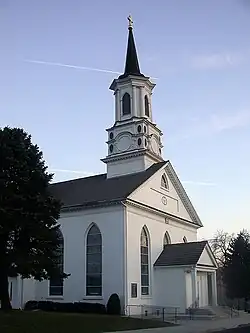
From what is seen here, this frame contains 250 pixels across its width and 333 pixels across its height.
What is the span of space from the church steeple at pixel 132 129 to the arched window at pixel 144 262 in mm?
5932

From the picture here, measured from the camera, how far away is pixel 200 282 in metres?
38.1

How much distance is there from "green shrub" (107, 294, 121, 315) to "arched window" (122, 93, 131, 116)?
17.1 meters

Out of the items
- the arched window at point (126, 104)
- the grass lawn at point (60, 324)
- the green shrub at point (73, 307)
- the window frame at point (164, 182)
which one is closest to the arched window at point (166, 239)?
the window frame at point (164, 182)

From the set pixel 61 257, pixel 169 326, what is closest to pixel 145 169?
pixel 61 257

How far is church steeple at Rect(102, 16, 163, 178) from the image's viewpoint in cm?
4059

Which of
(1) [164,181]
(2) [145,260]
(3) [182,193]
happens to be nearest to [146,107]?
(1) [164,181]

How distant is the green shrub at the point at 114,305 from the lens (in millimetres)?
32000

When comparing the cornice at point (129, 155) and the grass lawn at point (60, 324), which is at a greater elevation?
the cornice at point (129, 155)

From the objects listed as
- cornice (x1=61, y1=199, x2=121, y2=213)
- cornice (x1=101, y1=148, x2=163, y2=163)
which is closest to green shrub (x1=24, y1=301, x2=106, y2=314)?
cornice (x1=61, y1=199, x2=121, y2=213)

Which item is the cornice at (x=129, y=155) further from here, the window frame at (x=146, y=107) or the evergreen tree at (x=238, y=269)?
the evergreen tree at (x=238, y=269)

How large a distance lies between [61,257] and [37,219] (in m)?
12.2

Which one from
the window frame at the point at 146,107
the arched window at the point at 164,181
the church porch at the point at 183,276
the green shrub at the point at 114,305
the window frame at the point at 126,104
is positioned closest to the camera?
the green shrub at the point at 114,305

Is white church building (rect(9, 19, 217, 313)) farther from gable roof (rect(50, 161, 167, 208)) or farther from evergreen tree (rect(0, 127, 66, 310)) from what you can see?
evergreen tree (rect(0, 127, 66, 310))

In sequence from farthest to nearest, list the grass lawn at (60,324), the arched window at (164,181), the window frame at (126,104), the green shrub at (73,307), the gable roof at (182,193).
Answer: the window frame at (126,104), the gable roof at (182,193), the arched window at (164,181), the green shrub at (73,307), the grass lawn at (60,324)
